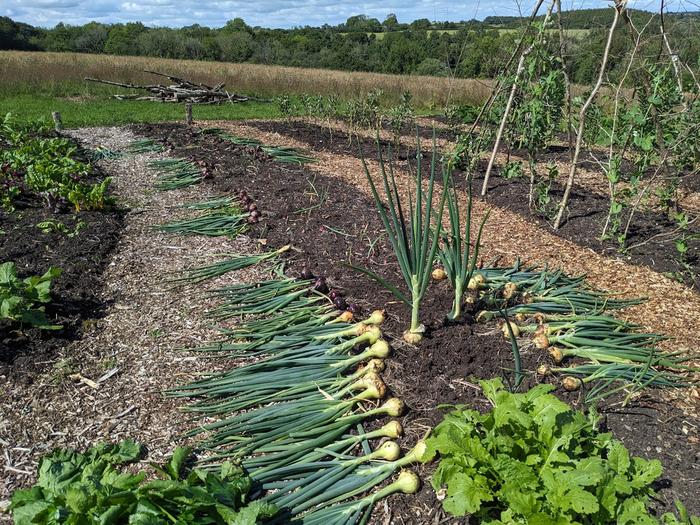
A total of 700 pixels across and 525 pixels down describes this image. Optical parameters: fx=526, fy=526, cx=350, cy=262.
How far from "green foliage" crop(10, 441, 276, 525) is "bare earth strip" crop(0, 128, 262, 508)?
0.56m

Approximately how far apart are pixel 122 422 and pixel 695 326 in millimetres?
3648

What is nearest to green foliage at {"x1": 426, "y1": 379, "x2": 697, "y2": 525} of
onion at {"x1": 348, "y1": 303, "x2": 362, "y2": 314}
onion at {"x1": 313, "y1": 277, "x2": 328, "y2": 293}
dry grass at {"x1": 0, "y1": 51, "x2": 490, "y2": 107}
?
onion at {"x1": 348, "y1": 303, "x2": 362, "y2": 314}

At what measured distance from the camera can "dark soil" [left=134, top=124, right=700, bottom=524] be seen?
2.37 metres

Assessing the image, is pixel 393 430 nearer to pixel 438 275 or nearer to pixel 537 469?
pixel 537 469

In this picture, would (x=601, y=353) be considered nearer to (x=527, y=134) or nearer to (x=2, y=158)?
(x=527, y=134)

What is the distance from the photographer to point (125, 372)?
10.3 feet

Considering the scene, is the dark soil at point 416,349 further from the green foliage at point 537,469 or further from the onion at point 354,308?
the green foliage at point 537,469

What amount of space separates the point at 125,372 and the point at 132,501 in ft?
4.85

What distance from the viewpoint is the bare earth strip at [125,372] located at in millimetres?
2637

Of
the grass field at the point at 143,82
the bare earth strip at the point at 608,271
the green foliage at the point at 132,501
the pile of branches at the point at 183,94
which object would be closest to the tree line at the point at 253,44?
the grass field at the point at 143,82

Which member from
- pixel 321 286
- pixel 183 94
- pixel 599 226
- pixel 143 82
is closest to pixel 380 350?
pixel 321 286

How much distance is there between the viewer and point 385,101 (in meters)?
16.0

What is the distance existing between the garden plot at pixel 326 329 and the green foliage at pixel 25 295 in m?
0.27

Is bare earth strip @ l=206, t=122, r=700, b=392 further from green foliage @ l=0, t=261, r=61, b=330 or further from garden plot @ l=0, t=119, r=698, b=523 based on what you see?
green foliage @ l=0, t=261, r=61, b=330
